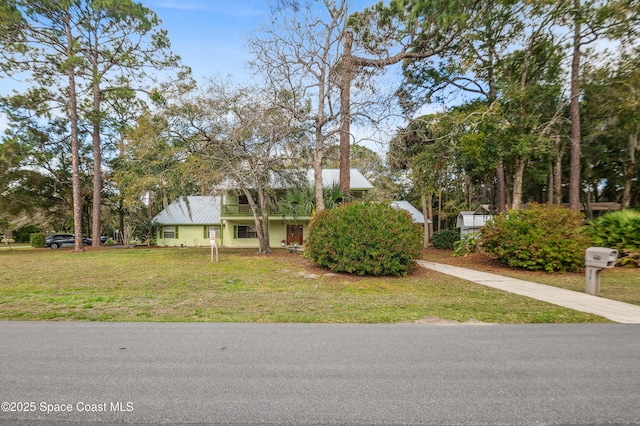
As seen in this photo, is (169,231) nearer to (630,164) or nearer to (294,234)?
(294,234)

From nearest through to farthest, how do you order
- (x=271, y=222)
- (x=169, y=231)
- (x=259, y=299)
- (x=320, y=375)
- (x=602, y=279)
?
(x=320, y=375) < (x=259, y=299) < (x=602, y=279) < (x=271, y=222) < (x=169, y=231)

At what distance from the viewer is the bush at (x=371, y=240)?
406 inches

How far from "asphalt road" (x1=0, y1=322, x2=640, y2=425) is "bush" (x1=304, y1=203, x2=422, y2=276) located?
530 cm

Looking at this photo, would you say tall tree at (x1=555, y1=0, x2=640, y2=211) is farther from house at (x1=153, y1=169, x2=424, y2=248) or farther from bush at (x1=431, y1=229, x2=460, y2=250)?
house at (x1=153, y1=169, x2=424, y2=248)

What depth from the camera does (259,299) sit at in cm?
714

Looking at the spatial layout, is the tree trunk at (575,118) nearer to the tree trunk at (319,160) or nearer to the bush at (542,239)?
the bush at (542,239)

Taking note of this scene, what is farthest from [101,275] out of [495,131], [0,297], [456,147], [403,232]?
[495,131]

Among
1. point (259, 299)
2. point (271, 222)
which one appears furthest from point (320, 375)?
point (271, 222)

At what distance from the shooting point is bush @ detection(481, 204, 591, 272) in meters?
11.0

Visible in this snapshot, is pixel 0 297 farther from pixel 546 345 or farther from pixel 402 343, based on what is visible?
pixel 546 345

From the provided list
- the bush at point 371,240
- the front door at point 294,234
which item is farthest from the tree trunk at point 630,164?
the front door at point 294,234

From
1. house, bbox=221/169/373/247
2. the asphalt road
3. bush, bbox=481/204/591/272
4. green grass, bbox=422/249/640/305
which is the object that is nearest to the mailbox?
green grass, bbox=422/249/640/305

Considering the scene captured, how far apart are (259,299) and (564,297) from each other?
6.96 m

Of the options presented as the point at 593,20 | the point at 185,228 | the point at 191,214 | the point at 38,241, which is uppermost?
the point at 593,20
